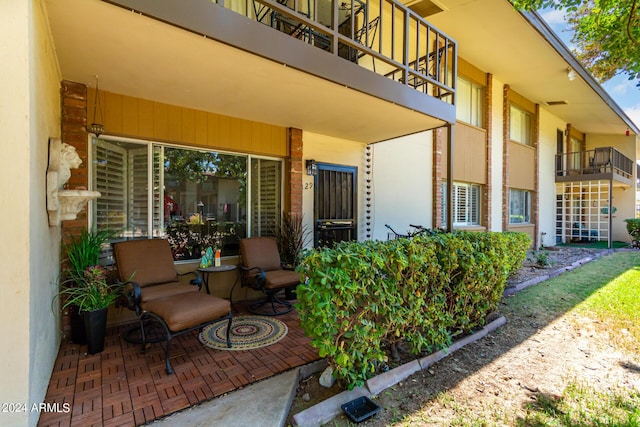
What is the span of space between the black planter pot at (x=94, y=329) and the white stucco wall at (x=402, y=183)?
200 inches

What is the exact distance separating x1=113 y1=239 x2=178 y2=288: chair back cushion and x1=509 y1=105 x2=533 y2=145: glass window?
11.7m

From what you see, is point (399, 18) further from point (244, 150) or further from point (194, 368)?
point (194, 368)

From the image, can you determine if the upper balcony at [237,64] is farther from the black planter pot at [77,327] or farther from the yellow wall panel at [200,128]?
the black planter pot at [77,327]

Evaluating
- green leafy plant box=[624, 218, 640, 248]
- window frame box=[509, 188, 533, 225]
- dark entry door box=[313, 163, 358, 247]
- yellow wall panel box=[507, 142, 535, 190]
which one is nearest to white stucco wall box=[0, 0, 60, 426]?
dark entry door box=[313, 163, 358, 247]

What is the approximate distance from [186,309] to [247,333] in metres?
0.93

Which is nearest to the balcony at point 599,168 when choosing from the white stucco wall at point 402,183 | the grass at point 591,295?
the grass at point 591,295

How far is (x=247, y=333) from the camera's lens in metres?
3.68

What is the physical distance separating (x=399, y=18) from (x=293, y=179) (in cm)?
432

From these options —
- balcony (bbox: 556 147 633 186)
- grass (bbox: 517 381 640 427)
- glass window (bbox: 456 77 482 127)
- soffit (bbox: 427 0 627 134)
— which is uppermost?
soffit (bbox: 427 0 627 134)

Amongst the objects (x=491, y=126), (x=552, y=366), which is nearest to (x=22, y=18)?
(x=552, y=366)

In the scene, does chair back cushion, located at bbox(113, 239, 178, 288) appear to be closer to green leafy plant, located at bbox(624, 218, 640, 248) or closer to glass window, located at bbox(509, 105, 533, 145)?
glass window, located at bbox(509, 105, 533, 145)

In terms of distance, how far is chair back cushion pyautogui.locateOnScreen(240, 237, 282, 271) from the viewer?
186 inches

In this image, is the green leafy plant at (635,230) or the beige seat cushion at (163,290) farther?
the green leafy plant at (635,230)

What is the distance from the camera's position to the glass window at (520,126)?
1136 cm
